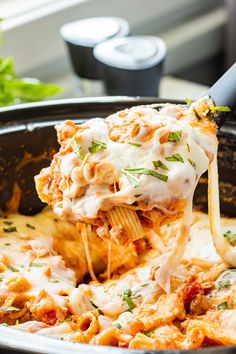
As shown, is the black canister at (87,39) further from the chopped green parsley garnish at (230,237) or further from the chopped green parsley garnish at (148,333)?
the chopped green parsley garnish at (148,333)

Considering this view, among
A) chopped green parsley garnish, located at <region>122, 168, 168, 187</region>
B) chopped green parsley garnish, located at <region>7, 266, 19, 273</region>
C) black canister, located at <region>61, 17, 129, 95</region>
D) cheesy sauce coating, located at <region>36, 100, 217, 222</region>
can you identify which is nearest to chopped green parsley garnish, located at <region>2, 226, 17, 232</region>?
chopped green parsley garnish, located at <region>7, 266, 19, 273</region>

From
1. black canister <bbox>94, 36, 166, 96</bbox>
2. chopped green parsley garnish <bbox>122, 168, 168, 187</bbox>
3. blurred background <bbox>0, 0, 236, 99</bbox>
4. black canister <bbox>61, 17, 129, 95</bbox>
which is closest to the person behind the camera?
chopped green parsley garnish <bbox>122, 168, 168, 187</bbox>

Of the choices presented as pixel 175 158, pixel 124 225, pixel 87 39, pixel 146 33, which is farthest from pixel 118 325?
pixel 146 33

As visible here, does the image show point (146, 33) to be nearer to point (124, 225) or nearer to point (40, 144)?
point (40, 144)

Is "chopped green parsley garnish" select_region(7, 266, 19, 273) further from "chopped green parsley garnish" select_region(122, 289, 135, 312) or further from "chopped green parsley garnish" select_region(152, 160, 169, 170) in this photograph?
"chopped green parsley garnish" select_region(152, 160, 169, 170)

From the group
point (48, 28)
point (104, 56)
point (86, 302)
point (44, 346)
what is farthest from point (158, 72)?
point (44, 346)

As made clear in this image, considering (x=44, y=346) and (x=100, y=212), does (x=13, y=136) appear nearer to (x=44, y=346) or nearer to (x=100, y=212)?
(x=100, y=212)

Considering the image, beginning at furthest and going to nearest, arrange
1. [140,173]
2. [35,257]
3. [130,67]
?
1. [130,67]
2. [35,257]
3. [140,173]
